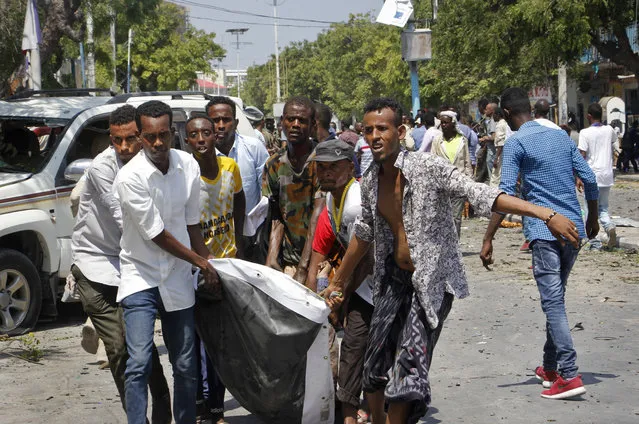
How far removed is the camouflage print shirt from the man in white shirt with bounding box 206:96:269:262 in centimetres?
39

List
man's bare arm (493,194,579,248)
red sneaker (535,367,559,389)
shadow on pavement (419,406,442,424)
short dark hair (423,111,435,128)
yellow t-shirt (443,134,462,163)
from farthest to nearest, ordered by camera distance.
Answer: short dark hair (423,111,435,128) → yellow t-shirt (443,134,462,163) → red sneaker (535,367,559,389) → shadow on pavement (419,406,442,424) → man's bare arm (493,194,579,248)

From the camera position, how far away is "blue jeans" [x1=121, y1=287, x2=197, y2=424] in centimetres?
516

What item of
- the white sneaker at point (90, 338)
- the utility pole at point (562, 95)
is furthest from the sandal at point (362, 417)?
the utility pole at point (562, 95)

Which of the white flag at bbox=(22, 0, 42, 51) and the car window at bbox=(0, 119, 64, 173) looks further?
the white flag at bbox=(22, 0, 42, 51)

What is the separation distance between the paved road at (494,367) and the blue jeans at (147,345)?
43.0 inches

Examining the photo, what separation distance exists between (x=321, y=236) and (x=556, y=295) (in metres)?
1.66

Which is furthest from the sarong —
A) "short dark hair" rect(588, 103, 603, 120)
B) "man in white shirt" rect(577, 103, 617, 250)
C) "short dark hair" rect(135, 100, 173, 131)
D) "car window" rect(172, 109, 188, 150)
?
"short dark hair" rect(588, 103, 603, 120)

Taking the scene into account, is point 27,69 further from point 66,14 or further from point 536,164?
point 536,164

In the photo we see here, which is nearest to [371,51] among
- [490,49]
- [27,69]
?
[490,49]

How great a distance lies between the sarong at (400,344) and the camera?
16.2 feet

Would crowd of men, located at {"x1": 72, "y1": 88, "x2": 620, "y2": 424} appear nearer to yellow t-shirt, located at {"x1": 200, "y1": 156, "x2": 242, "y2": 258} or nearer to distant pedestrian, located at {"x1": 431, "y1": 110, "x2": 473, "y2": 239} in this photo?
→ yellow t-shirt, located at {"x1": 200, "y1": 156, "x2": 242, "y2": 258}

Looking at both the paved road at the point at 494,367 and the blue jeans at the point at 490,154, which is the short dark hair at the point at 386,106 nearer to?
the paved road at the point at 494,367

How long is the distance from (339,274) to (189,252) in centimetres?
82

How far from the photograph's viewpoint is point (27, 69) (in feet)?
51.7
